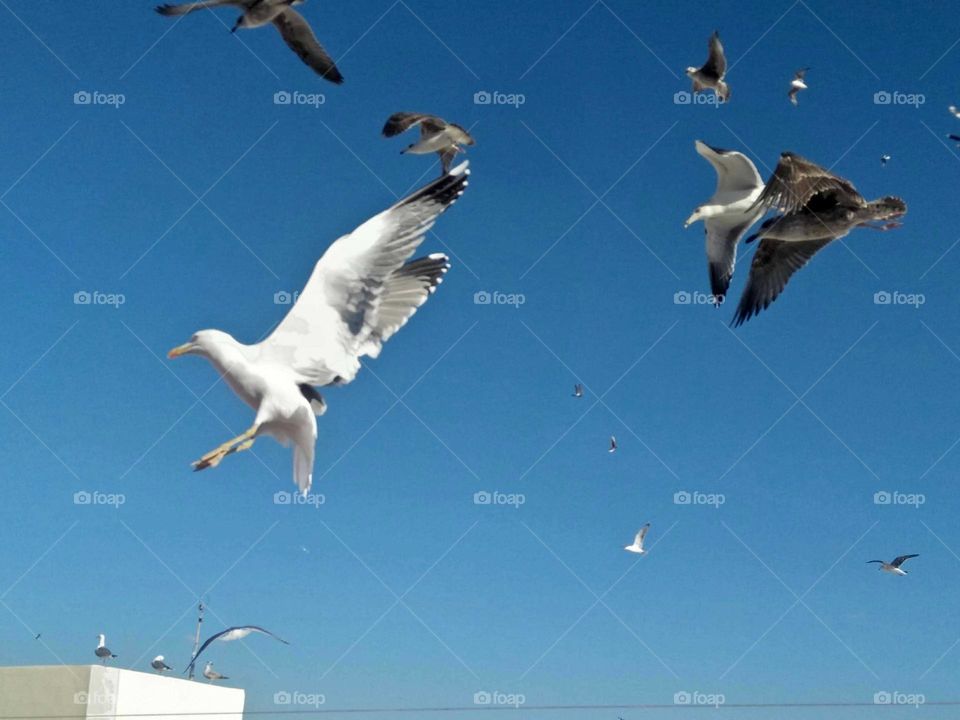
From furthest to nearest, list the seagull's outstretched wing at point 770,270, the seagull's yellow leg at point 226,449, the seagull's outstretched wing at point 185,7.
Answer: the seagull's outstretched wing at point 770,270 < the seagull's outstretched wing at point 185,7 < the seagull's yellow leg at point 226,449

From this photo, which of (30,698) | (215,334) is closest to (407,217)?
(215,334)

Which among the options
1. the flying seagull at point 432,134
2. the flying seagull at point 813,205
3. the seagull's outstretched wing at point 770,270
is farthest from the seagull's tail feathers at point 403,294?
the seagull's outstretched wing at point 770,270

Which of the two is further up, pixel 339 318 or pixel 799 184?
pixel 799 184

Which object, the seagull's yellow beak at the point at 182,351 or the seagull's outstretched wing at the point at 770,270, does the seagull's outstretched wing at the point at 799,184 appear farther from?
the seagull's yellow beak at the point at 182,351

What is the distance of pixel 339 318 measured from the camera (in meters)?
6.30

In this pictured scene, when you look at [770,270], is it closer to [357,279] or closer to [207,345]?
[357,279]

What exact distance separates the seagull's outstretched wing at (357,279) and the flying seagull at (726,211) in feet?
11.5

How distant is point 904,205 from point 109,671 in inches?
354

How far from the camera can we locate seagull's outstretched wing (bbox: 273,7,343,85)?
8.30m

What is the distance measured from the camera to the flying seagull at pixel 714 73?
9.31 metres

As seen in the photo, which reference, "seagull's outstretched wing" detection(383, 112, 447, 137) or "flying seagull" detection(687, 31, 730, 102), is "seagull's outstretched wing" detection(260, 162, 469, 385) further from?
"flying seagull" detection(687, 31, 730, 102)

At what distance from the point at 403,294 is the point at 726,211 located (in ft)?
12.4
